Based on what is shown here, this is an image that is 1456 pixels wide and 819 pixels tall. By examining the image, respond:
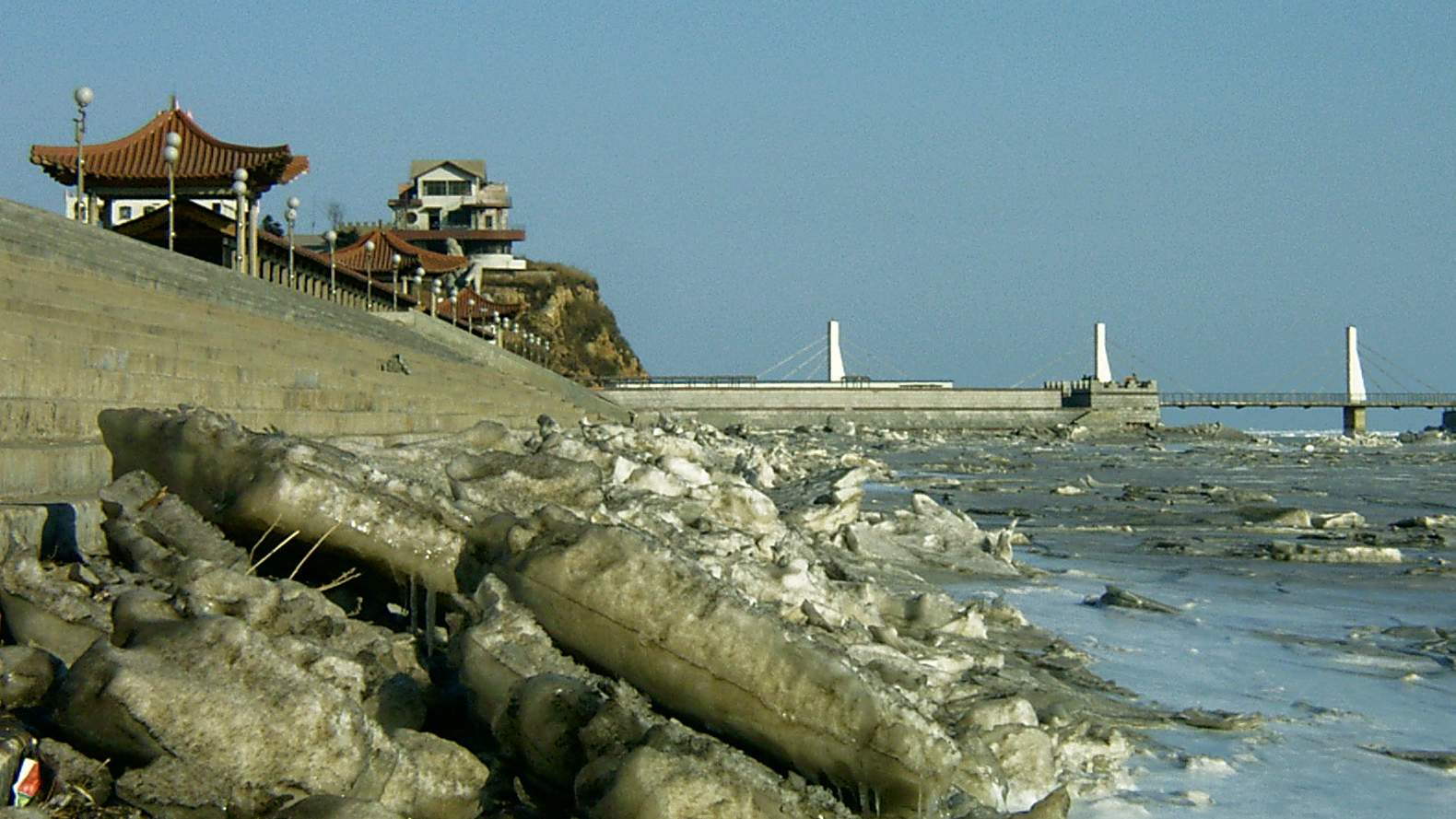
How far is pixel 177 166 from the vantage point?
108 ft

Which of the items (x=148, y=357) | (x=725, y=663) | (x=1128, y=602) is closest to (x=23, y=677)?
(x=725, y=663)

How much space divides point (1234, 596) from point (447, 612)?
6.47 metres

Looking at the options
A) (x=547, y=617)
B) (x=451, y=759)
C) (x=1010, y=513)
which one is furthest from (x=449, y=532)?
(x=1010, y=513)

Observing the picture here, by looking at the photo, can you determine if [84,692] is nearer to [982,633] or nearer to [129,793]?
[129,793]

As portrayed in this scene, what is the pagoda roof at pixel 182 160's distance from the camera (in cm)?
3219

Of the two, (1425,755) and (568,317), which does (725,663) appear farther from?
(568,317)

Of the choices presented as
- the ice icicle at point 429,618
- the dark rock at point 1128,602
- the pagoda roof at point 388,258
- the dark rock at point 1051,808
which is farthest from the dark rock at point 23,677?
the pagoda roof at point 388,258

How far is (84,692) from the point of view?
3.43 m

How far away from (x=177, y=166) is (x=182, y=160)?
58 cm

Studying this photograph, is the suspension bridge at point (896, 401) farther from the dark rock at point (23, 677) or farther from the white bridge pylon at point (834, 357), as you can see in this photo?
the dark rock at point (23, 677)

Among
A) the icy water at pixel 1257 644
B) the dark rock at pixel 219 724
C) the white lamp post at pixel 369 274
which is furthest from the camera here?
the white lamp post at pixel 369 274

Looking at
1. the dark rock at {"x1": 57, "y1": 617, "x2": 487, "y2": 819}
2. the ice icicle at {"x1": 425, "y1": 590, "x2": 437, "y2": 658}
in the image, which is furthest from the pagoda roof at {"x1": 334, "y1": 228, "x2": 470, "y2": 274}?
the dark rock at {"x1": 57, "y1": 617, "x2": 487, "y2": 819}

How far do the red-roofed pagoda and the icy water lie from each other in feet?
65.7

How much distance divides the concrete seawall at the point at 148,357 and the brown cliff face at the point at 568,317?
6493 cm
